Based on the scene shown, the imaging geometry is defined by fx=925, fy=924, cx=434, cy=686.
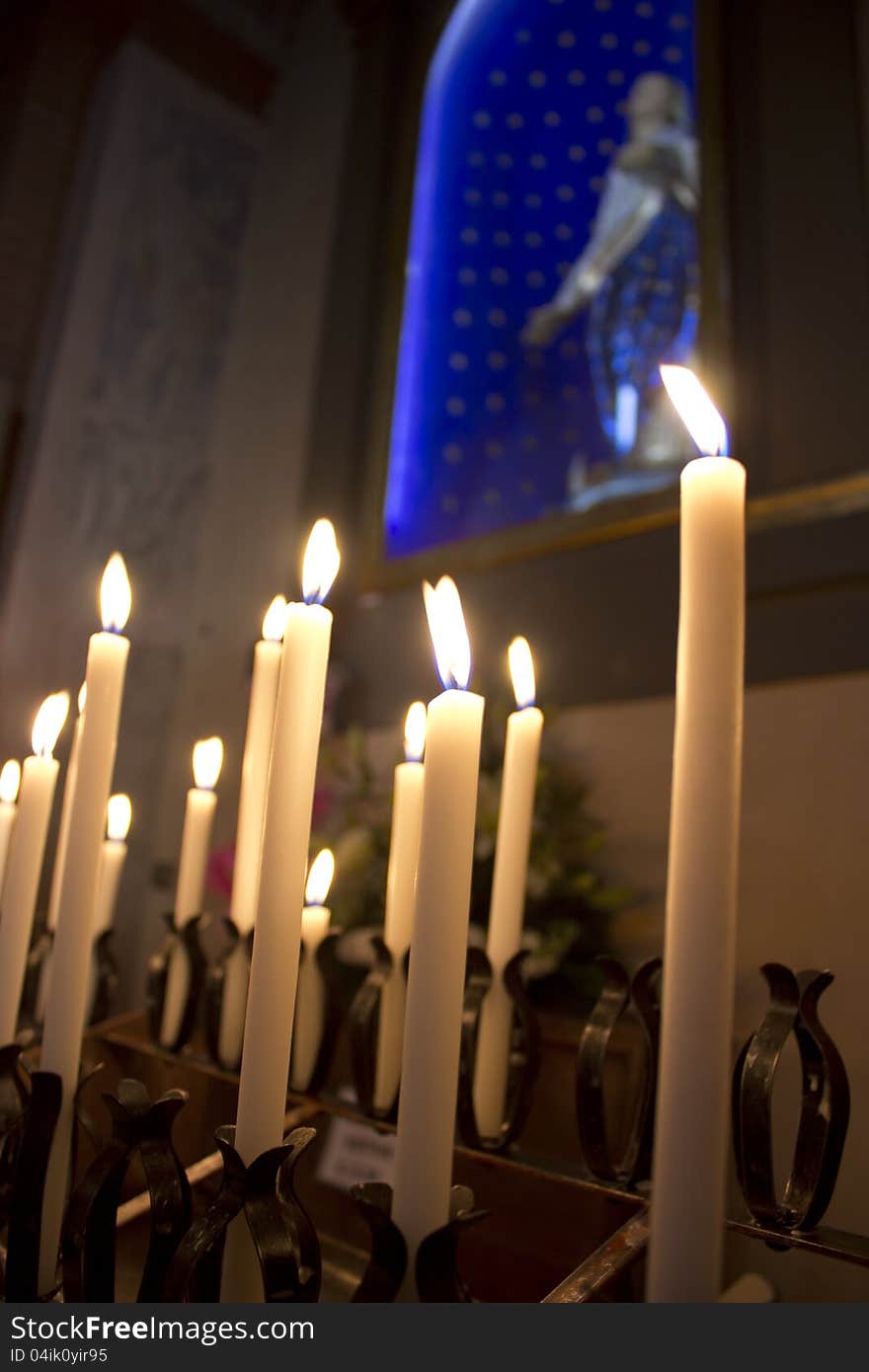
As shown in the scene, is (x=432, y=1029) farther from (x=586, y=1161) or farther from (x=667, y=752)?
(x=667, y=752)

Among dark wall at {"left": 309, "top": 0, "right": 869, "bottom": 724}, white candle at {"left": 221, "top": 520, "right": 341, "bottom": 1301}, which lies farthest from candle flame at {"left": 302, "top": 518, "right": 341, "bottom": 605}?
dark wall at {"left": 309, "top": 0, "right": 869, "bottom": 724}

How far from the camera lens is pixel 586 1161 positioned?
48 centimetres

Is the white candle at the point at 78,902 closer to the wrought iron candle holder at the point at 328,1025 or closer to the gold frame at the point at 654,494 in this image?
the wrought iron candle holder at the point at 328,1025

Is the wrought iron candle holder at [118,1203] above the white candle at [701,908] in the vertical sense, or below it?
below

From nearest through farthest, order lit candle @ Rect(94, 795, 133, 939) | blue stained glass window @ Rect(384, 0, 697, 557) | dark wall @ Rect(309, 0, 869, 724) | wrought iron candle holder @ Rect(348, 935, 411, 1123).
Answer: wrought iron candle holder @ Rect(348, 935, 411, 1123) → lit candle @ Rect(94, 795, 133, 939) → dark wall @ Rect(309, 0, 869, 724) → blue stained glass window @ Rect(384, 0, 697, 557)

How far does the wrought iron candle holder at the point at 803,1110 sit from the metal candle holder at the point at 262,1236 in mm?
198

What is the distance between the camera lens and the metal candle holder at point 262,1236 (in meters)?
0.36

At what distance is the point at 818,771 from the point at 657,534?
0.46m

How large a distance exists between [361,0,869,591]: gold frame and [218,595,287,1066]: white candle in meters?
0.77

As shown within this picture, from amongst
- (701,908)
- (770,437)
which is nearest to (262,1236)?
(701,908)

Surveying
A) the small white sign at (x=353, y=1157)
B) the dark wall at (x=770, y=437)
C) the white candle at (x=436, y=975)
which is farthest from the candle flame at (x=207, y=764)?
the dark wall at (x=770, y=437)

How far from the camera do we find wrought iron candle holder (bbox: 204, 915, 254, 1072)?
0.70 metres

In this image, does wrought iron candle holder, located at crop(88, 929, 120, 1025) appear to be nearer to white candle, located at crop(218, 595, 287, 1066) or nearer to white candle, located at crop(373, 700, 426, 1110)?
white candle, located at crop(218, 595, 287, 1066)

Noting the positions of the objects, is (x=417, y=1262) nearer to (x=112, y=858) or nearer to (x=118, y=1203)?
(x=118, y=1203)
